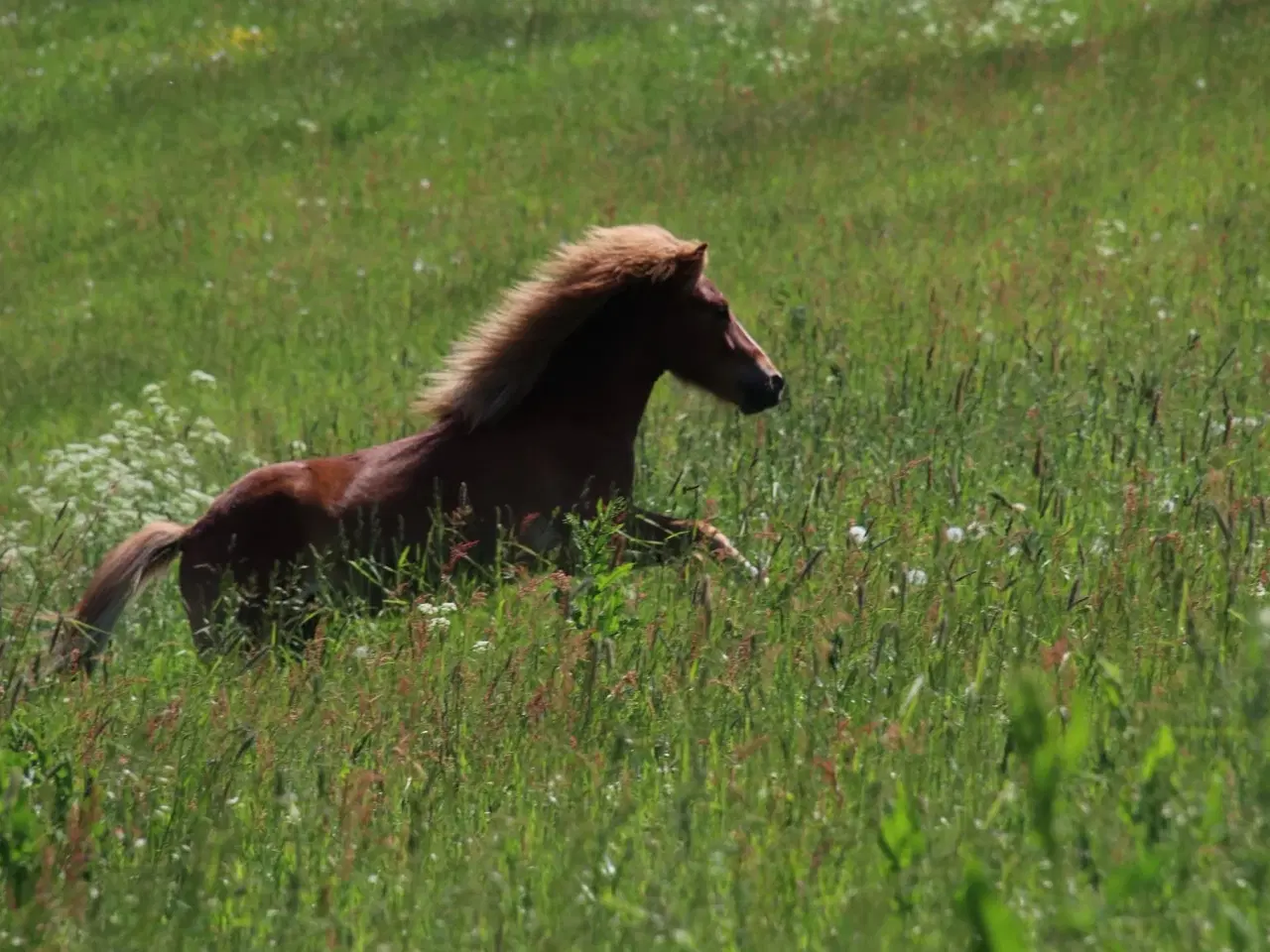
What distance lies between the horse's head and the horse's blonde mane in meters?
0.08

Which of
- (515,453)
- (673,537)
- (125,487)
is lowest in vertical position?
(125,487)

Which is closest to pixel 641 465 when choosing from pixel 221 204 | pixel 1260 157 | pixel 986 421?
pixel 986 421

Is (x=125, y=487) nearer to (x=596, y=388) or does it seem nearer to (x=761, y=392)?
(x=596, y=388)

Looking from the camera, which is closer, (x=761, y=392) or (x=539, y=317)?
(x=539, y=317)

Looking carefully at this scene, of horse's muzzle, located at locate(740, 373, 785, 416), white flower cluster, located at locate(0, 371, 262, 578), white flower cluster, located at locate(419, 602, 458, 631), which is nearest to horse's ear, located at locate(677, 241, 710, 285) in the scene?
horse's muzzle, located at locate(740, 373, 785, 416)

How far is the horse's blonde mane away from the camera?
6.97 metres

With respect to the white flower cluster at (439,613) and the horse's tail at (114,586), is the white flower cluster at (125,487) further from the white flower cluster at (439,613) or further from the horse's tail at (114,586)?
the white flower cluster at (439,613)

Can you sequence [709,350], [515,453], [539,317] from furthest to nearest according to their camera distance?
[709,350] < [539,317] < [515,453]

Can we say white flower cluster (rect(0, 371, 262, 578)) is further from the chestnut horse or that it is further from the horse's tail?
the chestnut horse

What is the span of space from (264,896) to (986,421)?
5.12 meters

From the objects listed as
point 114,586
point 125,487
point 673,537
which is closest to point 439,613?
point 673,537

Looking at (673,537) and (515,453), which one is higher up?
(515,453)

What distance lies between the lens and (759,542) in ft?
21.2

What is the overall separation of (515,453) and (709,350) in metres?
0.98
